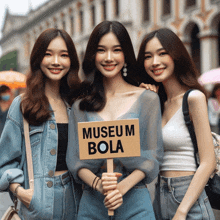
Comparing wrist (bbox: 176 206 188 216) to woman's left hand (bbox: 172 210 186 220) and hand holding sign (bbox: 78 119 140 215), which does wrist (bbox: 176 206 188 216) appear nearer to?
woman's left hand (bbox: 172 210 186 220)

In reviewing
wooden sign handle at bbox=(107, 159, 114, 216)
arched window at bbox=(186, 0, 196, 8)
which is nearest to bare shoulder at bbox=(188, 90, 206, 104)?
wooden sign handle at bbox=(107, 159, 114, 216)

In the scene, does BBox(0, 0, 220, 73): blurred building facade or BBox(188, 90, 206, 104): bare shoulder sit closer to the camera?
BBox(188, 90, 206, 104): bare shoulder

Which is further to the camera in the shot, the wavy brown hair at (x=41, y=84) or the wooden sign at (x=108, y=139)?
the wavy brown hair at (x=41, y=84)

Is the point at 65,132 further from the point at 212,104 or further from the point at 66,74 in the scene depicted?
the point at 212,104

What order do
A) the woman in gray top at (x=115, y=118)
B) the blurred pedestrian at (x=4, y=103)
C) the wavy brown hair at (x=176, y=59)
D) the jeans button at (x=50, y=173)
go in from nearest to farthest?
1. the woman in gray top at (x=115, y=118)
2. the jeans button at (x=50, y=173)
3. the wavy brown hair at (x=176, y=59)
4. the blurred pedestrian at (x=4, y=103)

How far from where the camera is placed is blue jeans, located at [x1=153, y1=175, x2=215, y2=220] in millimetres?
2045

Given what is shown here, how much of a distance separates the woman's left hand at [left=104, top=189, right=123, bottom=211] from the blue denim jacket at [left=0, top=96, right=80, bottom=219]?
473mm

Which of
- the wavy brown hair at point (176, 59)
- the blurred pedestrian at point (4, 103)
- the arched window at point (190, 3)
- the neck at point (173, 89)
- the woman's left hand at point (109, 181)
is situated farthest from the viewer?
the arched window at point (190, 3)

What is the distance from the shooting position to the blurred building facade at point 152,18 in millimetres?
15555

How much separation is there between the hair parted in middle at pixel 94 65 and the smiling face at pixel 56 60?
164 mm

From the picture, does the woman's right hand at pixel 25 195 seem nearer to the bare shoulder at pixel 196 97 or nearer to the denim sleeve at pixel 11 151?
the denim sleeve at pixel 11 151

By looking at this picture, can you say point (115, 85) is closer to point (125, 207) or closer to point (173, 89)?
point (173, 89)

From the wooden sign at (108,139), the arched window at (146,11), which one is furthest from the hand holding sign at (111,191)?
the arched window at (146,11)

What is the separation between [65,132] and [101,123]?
52cm
